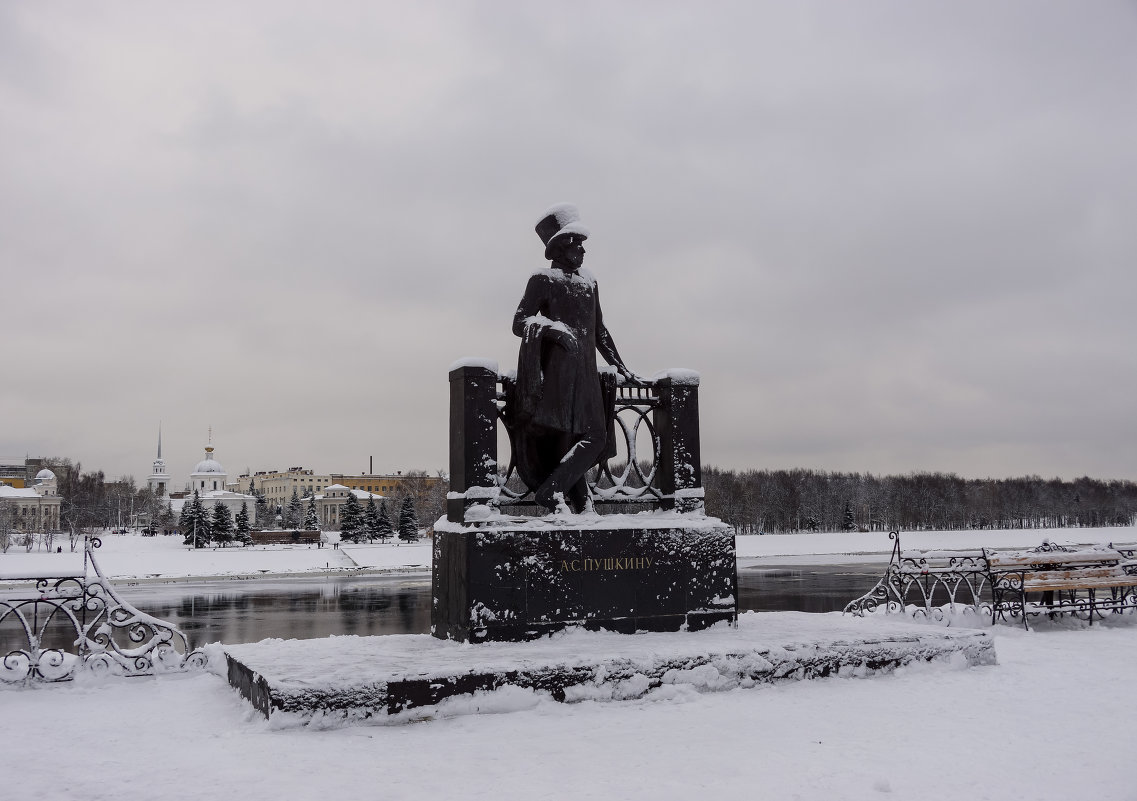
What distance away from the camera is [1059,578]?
34.2 feet

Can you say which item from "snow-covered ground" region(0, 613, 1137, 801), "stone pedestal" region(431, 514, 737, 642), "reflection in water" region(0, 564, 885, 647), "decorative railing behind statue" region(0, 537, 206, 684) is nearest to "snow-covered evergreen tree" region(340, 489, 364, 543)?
"reflection in water" region(0, 564, 885, 647)

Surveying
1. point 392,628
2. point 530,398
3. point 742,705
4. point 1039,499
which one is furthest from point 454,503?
point 1039,499

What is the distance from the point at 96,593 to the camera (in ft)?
22.2

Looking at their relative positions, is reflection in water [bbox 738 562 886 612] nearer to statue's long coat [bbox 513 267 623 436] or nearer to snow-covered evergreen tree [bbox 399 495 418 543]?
statue's long coat [bbox 513 267 623 436]

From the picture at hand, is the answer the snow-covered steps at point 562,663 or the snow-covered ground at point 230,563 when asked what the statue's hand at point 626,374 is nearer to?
the snow-covered steps at point 562,663

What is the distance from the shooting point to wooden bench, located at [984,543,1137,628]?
32.9 ft

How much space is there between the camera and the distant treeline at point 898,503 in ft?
298

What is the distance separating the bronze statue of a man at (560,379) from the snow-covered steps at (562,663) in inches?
55.2

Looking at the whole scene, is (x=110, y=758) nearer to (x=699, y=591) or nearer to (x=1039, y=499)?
(x=699, y=591)

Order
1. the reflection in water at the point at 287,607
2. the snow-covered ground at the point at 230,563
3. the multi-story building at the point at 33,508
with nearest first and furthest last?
the reflection in water at the point at 287,607 → the snow-covered ground at the point at 230,563 → the multi-story building at the point at 33,508

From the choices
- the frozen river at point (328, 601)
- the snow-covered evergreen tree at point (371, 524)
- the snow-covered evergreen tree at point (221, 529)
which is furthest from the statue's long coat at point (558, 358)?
the snow-covered evergreen tree at point (371, 524)

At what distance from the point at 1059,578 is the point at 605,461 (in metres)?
6.38

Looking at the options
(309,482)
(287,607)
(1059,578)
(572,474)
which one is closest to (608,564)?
(572,474)

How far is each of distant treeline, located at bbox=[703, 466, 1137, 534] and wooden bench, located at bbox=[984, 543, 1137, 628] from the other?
70.6 m
